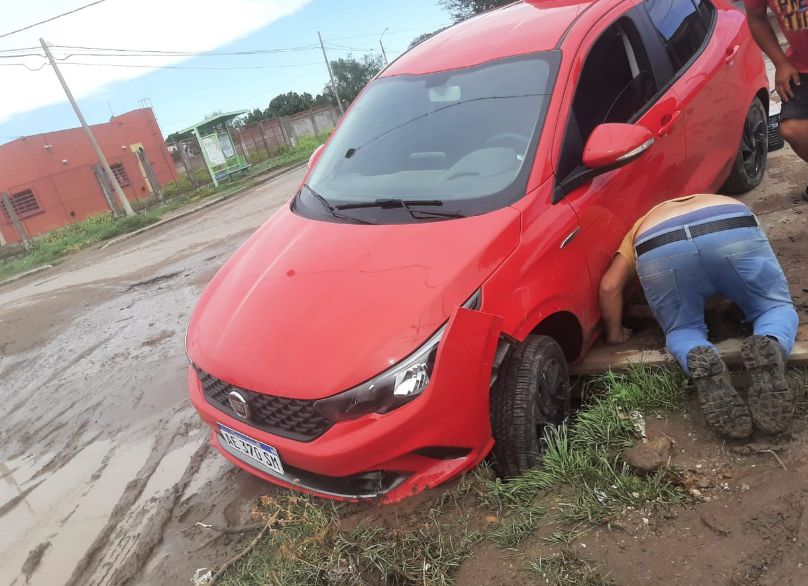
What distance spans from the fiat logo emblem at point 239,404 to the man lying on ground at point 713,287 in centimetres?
176

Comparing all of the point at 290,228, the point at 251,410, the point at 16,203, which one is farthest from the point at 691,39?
the point at 16,203

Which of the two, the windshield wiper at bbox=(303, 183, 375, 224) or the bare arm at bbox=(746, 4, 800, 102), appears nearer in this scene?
the windshield wiper at bbox=(303, 183, 375, 224)

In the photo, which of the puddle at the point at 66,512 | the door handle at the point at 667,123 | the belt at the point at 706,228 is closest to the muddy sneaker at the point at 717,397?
the belt at the point at 706,228

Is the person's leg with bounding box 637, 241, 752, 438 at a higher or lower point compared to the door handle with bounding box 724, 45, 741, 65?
lower

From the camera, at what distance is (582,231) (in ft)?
9.17

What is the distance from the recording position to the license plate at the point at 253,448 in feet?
8.09

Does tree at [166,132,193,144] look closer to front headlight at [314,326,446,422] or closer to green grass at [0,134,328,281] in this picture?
green grass at [0,134,328,281]

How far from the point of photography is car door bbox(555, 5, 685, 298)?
2.85 m

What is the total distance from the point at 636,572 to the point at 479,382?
0.81m

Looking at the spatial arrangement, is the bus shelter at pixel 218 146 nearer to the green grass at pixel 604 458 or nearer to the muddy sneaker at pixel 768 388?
the green grass at pixel 604 458

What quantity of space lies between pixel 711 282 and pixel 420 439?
4.88 ft

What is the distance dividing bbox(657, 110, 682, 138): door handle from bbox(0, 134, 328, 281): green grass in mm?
14300

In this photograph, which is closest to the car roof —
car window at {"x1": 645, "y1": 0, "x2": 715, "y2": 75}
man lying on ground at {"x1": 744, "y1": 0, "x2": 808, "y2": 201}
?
car window at {"x1": 645, "y1": 0, "x2": 715, "y2": 75}

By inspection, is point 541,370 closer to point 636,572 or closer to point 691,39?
point 636,572
